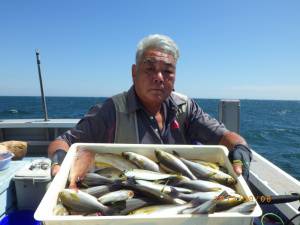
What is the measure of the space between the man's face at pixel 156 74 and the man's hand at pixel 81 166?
1.04 meters

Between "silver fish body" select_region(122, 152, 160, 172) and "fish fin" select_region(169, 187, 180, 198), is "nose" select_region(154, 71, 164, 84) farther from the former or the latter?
"fish fin" select_region(169, 187, 180, 198)

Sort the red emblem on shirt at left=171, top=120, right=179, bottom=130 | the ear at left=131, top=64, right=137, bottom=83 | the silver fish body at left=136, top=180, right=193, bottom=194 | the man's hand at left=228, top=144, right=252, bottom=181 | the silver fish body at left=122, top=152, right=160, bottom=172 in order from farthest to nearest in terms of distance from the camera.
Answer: the red emblem on shirt at left=171, top=120, right=179, bottom=130, the ear at left=131, top=64, right=137, bottom=83, the silver fish body at left=122, top=152, right=160, bottom=172, the man's hand at left=228, top=144, right=252, bottom=181, the silver fish body at left=136, top=180, right=193, bottom=194

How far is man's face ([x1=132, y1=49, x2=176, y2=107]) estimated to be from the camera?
2867mm

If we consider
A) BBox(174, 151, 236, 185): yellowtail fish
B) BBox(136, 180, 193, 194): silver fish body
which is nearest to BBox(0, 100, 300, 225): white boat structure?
BBox(174, 151, 236, 185): yellowtail fish

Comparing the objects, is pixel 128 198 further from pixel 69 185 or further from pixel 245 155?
pixel 245 155

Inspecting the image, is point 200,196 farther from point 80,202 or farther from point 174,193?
point 80,202

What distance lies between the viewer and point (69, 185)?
1799 mm

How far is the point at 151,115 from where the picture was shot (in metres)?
3.15

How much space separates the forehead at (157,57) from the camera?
9.41 ft

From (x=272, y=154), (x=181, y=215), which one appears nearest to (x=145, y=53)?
(x=181, y=215)

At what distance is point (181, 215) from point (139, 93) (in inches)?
74.9

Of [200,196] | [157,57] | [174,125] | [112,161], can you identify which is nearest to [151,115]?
[174,125]

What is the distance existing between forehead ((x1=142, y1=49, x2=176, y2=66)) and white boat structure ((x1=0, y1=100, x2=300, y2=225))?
152cm

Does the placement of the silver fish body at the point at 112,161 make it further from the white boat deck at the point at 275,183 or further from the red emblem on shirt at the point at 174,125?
the white boat deck at the point at 275,183
